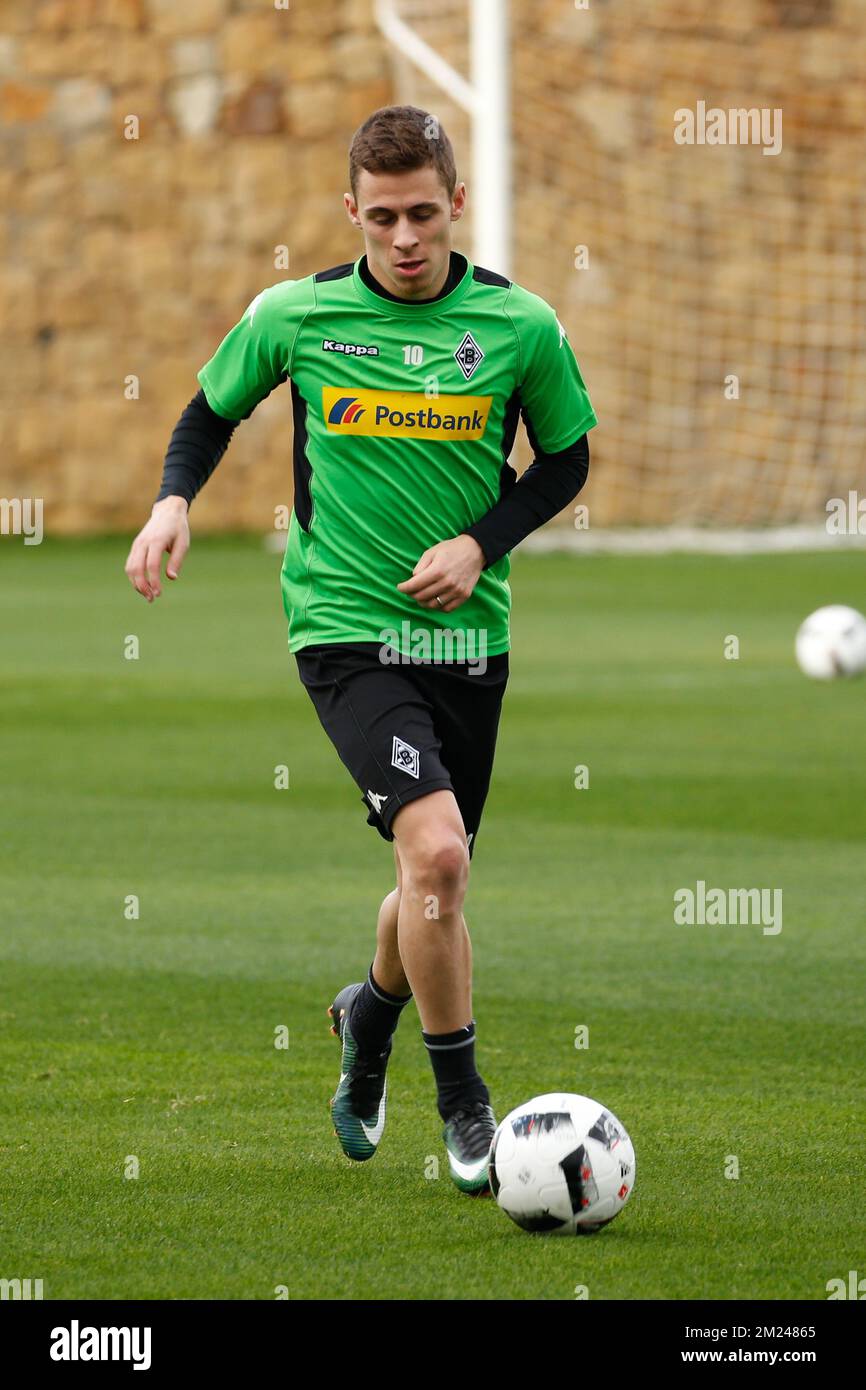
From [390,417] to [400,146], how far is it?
54cm

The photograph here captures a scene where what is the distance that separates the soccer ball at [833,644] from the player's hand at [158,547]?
9008 mm

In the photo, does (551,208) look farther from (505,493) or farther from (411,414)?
(411,414)

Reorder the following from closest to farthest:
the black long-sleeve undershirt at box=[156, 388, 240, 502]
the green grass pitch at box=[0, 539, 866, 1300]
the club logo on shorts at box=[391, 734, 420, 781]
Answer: the green grass pitch at box=[0, 539, 866, 1300] < the club logo on shorts at box=[391, 734, 420, 781] < the black long-sleeve undershirt at box=[156, 388, 240, 502]

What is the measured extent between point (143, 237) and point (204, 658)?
10876 mm

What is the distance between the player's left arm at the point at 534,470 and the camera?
4625 millimetres

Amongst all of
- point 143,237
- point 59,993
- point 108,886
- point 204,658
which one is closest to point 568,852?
point 108,886

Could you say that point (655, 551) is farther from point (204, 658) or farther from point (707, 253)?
point (204, 658)

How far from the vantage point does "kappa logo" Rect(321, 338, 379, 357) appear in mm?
4770
